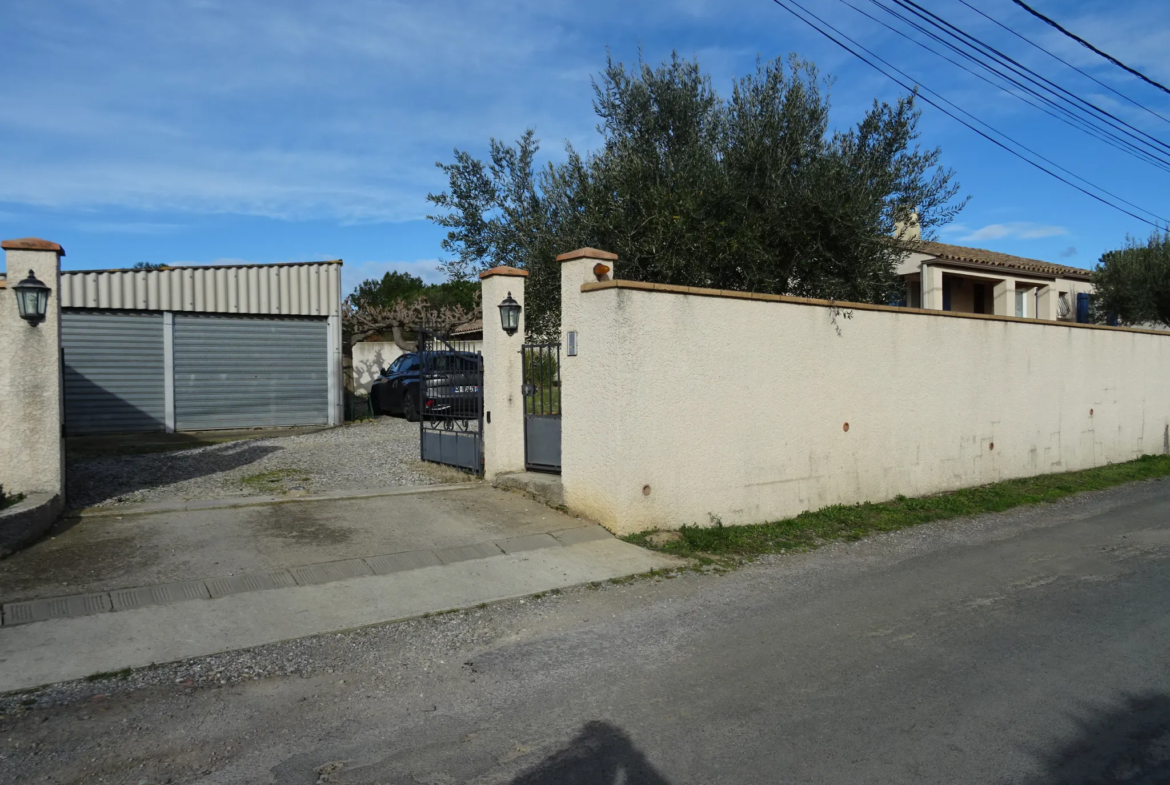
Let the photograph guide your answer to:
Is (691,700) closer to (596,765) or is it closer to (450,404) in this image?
(596,765)

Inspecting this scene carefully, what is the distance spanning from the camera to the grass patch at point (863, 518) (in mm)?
7957

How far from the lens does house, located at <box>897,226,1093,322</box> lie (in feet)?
69.3

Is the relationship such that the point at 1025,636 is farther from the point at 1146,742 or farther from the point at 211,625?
the point at 211,625

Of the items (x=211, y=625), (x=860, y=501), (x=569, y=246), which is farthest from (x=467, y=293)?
(x=211, y=625)

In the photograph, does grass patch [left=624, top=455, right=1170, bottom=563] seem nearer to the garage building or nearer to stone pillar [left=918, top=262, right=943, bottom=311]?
stone pillar [left=918, top=262, right=943, bottom=311]

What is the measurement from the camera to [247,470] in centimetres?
1084

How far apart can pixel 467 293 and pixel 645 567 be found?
43.1 meters

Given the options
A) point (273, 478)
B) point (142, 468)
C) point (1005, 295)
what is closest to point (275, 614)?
point (273, 478)

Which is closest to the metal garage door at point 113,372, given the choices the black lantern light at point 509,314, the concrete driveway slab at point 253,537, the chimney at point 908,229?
the concrete driveway slab at point 253,537

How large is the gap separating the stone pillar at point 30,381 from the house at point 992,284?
743 inches

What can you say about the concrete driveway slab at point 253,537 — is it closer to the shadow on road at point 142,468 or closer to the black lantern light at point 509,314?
the shadow on road at point 142,468

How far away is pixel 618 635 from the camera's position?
556cm

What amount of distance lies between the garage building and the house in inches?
573

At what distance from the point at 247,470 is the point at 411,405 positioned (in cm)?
694
